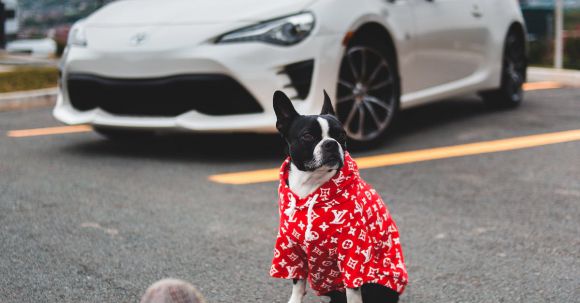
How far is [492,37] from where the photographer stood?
25.3ft

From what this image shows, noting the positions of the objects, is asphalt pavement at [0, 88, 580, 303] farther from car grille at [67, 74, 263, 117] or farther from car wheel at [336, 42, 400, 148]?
car grille at [67, 74, 263, 117]

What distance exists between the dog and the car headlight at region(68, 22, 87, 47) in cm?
369

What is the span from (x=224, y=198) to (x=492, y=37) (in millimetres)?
3951

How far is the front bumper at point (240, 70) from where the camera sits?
5.48 meters

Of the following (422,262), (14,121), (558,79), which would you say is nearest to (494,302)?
(422,262)

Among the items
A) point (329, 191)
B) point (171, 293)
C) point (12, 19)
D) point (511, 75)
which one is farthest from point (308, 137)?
point (12, 19)

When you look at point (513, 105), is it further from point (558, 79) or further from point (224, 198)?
point (224, 198)

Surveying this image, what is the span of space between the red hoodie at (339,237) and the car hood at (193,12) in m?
3.02

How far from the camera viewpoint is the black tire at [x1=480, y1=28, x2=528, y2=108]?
8156 millimetres

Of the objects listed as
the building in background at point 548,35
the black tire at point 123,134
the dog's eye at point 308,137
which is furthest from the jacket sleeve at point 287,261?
the building in background at point 548,35

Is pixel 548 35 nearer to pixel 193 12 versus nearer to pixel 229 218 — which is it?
pixel 193 12

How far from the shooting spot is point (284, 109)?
2.80 metres

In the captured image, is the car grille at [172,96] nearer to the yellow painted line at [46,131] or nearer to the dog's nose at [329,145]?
the yellow painted line at [46,131]

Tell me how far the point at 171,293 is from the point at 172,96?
11.9ft
